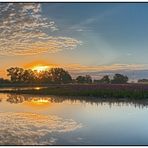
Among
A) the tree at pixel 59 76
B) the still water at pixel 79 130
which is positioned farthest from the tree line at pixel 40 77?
the still water at pixel 79 130

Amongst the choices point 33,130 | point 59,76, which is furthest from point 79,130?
point 59,76

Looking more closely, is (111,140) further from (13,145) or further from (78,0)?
(78,0)

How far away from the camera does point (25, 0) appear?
7.73m

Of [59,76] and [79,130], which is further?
[59,76]

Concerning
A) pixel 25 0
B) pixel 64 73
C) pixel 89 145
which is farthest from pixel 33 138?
pixel 64 73

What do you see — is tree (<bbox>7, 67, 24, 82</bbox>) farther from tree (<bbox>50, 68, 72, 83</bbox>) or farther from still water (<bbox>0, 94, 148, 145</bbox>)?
still water (<bbox>0, 94, 148, 145</bbox>)

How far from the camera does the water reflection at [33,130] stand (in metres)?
6.80

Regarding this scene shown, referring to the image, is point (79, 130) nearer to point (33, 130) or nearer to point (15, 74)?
point (33, 130)

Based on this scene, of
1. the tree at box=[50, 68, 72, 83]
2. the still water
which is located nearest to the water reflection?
the still water

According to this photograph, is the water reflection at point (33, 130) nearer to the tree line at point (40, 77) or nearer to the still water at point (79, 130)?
the still water at point (79, 130)

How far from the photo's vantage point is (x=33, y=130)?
805cm

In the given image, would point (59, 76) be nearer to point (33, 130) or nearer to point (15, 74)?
point (15, 74)

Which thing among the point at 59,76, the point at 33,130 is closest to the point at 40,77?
the point at 59,76

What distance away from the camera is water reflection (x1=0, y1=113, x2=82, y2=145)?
680cm
